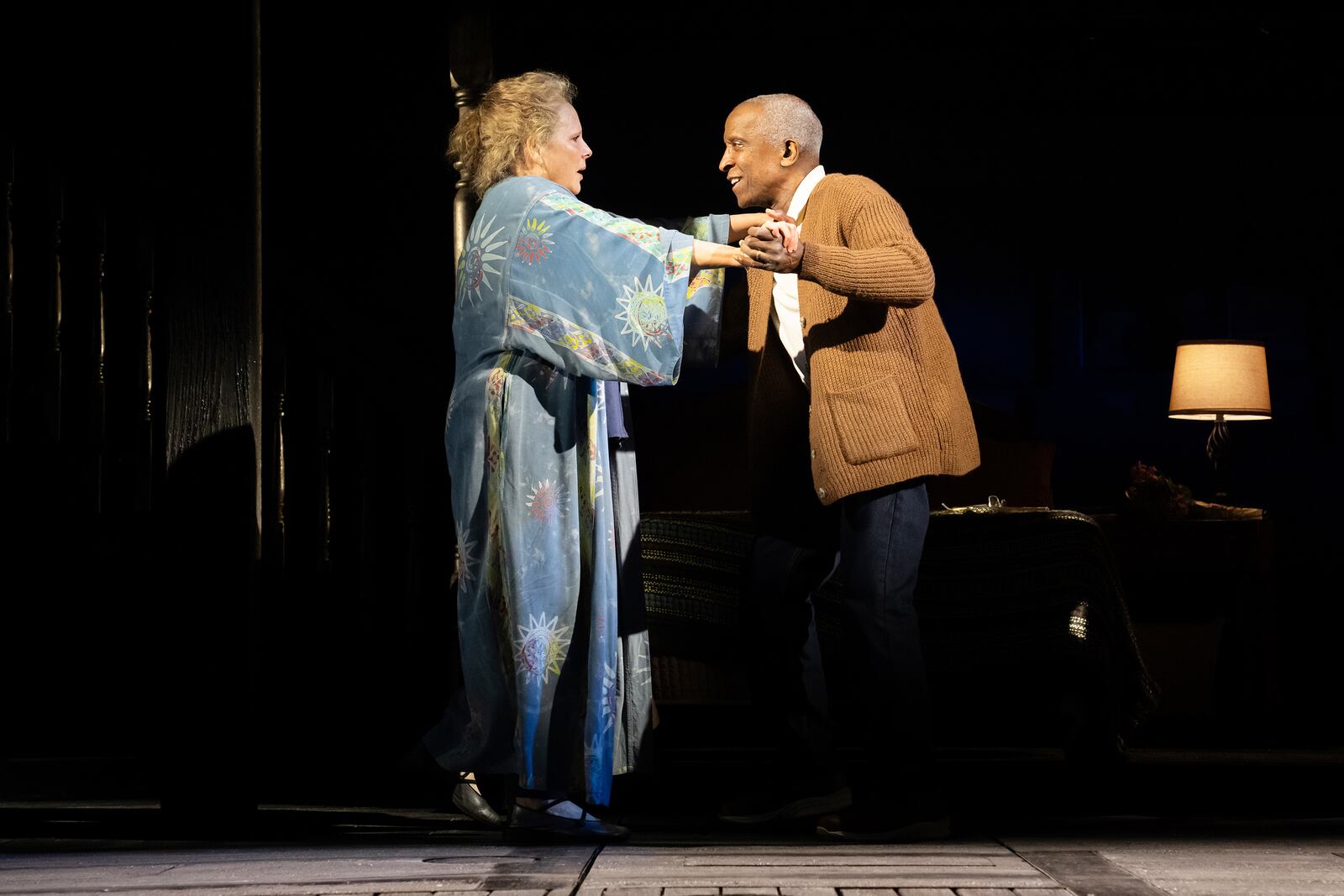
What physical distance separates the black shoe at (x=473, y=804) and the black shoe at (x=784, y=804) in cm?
49

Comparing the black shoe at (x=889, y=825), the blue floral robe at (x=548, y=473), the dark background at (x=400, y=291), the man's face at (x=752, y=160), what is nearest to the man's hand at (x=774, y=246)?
the blue floral robe at (x=548, y=473)

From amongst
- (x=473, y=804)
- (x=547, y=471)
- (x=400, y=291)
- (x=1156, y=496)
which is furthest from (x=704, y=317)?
(x=1156, y=496)

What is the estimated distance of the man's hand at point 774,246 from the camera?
99.0 inches

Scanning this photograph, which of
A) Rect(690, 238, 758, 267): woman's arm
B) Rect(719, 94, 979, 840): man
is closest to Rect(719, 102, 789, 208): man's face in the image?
Rect(719, 94, 979, 840): man

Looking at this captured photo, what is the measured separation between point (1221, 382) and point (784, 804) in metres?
4.48

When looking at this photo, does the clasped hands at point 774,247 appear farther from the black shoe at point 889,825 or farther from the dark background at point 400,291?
the dark background at point 400,291

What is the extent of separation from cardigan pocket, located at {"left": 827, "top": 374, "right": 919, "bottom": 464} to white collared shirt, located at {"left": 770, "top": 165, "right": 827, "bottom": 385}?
0.73ft

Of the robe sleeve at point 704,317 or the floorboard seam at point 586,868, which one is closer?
the floorboard seam at point 586,868

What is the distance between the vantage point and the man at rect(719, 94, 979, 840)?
262 centimetres

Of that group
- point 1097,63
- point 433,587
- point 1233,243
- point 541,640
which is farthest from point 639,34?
point 541,640

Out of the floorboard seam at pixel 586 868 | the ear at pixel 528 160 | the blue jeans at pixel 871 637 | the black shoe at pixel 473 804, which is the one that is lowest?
the black shoe at pixel 473 804

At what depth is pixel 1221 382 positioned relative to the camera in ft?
21.2

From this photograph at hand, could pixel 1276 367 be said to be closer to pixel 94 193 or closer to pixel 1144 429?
pixel 1144 429

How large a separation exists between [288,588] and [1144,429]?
206 inches
